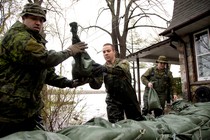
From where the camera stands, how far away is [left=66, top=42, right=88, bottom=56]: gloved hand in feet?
7.72

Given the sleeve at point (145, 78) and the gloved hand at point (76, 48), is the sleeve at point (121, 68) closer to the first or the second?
the gloved hand at point (76, 48)

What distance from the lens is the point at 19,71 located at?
7.12 feet

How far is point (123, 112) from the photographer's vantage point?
4.00 m

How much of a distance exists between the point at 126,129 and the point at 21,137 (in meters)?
0.92

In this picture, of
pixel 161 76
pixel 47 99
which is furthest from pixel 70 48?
pixel 47 99

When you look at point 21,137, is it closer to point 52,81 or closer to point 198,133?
point 52,81

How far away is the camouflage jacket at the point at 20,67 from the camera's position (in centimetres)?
209

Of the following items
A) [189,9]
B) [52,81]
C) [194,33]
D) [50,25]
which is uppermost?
[50,25]

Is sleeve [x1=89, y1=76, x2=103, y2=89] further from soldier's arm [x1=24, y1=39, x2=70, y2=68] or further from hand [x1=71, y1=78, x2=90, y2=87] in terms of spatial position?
soldier's arm [x1=24, y1=39, x2=70, y2=68]

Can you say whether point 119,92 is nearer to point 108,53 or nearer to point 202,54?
point 108,53

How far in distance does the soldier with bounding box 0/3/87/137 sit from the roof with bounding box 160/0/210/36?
20.2 ft

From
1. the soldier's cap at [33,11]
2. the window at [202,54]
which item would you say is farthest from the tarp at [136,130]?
the window at [202,54]

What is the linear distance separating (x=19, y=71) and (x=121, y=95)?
2010 mm

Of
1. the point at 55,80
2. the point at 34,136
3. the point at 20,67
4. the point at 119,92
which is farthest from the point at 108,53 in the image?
the point at 34,136
